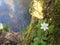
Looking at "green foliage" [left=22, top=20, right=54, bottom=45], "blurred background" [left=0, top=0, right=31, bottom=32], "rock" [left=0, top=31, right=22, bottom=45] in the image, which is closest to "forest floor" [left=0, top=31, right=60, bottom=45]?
"rock" [left=0, top=31, right=22, bottom=45]

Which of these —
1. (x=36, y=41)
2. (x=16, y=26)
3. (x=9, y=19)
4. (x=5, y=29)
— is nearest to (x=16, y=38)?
(x=5, y=29)

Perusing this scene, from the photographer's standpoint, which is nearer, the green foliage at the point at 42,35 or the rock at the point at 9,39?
the green foliage at the point at 42,35

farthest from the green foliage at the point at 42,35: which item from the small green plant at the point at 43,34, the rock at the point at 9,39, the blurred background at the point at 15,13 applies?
the blurred background at the point at 15,13

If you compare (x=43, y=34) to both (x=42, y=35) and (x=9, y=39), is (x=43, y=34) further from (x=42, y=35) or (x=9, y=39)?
(x=9, y=39)

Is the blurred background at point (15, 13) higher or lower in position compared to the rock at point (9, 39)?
higher

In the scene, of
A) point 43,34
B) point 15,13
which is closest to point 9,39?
point 43,34

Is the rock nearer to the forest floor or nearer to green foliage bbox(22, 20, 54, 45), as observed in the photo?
the forest floor

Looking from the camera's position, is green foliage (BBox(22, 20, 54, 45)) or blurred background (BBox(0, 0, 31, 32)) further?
blurred background (BBox(0, 0, 31, 32))

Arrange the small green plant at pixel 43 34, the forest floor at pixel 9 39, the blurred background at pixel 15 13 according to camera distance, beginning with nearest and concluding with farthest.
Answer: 1. the small green plant at pixel 43 34
2. the forest floor at pixel 9 39
3. the blurred background at pixel 15 13

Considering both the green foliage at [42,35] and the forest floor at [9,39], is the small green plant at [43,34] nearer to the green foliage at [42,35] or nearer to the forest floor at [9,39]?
the green foliage at [42,35]
